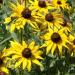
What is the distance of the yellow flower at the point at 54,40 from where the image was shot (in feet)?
7.71

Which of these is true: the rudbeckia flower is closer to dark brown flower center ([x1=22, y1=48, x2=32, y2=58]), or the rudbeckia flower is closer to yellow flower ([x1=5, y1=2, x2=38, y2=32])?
yellow flower ([x1=5, y1=2, x2=38, y2=32])

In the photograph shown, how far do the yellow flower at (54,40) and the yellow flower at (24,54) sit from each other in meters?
0.10

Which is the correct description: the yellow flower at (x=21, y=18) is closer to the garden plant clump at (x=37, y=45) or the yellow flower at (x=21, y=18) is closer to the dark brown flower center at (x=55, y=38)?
the garden plant clump at (x=37, y=45)

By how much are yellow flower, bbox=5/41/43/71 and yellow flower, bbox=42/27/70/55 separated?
Result: 10 centimetres

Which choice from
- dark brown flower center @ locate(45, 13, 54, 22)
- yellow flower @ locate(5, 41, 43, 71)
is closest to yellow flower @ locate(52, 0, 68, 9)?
dark brown flower center @ locate(45, 13, 54, 22)

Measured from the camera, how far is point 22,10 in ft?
8.34

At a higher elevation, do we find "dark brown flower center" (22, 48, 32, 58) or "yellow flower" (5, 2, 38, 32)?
"yellow flower" (5, 2, 38, 32)

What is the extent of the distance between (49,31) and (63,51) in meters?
0.16

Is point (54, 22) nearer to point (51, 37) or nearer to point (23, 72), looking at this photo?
point (51, 37)

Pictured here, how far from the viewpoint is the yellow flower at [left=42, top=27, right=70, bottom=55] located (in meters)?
2.35

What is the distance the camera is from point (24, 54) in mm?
2234

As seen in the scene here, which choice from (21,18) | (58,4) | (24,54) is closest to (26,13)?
(21,18)

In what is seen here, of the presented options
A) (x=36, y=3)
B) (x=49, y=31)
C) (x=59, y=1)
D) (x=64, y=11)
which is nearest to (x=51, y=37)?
(x=49, y=31)

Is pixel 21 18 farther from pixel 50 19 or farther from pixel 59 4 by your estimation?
pixel 59 4
